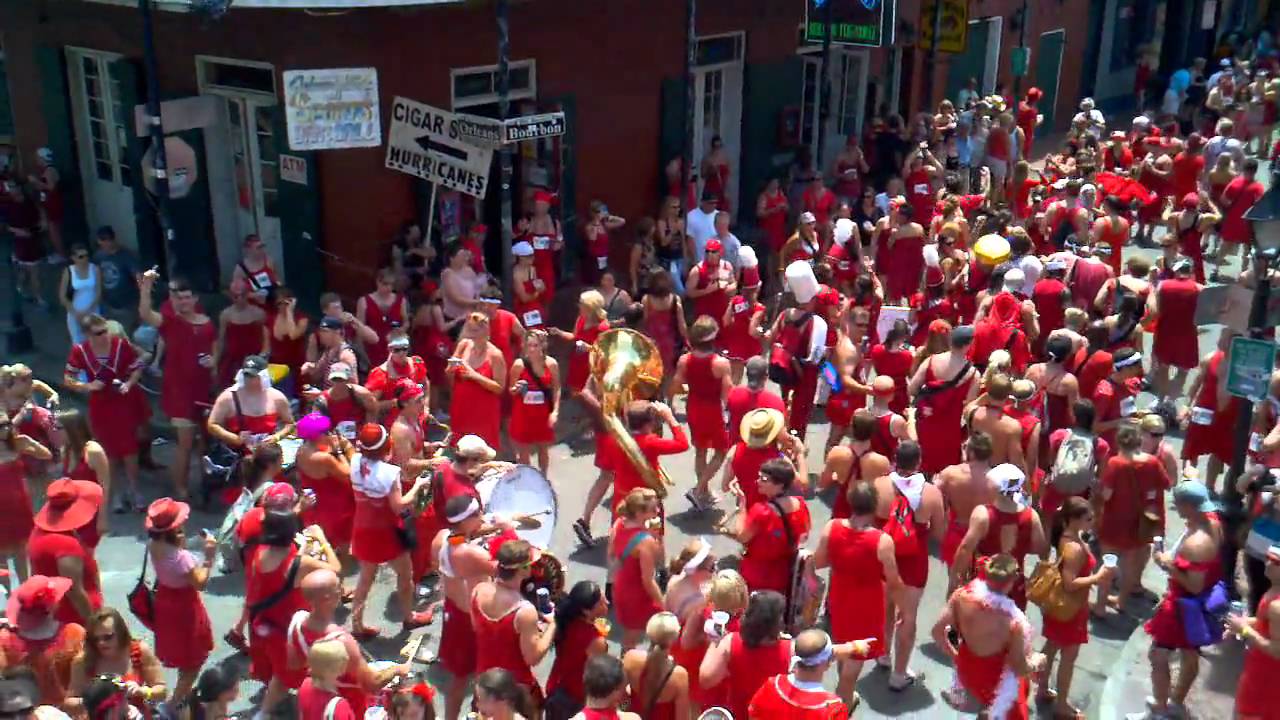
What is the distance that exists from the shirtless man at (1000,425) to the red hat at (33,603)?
5.46 m

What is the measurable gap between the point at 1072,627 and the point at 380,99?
8.50m

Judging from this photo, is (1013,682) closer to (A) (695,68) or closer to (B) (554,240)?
(B) (554,240)

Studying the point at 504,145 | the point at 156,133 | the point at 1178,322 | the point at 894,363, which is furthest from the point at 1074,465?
the point at 156,133

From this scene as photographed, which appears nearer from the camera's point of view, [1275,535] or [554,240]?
[1275,535]

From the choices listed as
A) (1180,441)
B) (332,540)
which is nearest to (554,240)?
(332,540)

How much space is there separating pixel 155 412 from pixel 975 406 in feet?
23.4

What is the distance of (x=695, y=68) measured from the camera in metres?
16.1

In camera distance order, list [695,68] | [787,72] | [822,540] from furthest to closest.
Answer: [787,72] → [695,68] → [822,540]

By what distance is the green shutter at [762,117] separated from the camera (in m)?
17.0

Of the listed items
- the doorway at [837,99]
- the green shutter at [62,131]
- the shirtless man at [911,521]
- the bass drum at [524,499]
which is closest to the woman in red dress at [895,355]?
the shirtless man at [911,521]

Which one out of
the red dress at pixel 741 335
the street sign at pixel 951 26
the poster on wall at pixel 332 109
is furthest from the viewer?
the street sign at pixel 951 26

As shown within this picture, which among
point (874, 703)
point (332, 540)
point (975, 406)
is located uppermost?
point (975, 406)

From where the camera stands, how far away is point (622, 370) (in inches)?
355

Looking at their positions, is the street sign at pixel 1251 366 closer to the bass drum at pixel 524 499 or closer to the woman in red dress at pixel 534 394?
the bass drum at pixel 524 499
